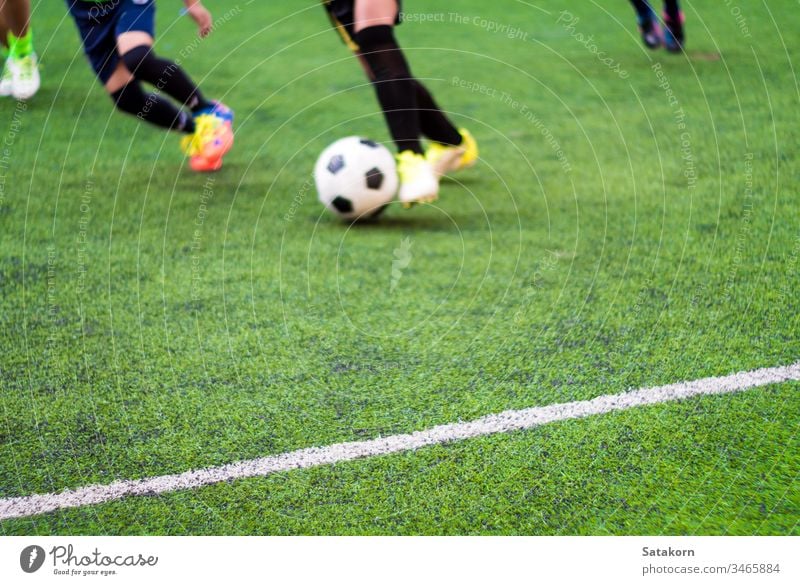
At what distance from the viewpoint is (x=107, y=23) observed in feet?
14.3

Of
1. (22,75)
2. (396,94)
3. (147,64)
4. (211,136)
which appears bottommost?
(22,75)

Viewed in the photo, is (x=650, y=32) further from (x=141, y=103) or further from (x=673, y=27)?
(x=141, y=103)

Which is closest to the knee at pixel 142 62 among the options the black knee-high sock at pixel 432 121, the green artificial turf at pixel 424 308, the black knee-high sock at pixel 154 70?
the black knee-high sock at pixel 154 70

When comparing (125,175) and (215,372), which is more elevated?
(215,372)

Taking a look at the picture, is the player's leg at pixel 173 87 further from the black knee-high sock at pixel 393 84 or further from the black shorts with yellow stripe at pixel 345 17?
Result: the black knee-high sock at pixel 393 84

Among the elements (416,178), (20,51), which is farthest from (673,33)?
(20,51)

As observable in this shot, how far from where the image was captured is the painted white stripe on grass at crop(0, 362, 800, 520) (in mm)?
2211

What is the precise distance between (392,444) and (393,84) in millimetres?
1905

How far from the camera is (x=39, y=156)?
4.91m

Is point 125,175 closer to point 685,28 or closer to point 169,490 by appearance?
point 169,490

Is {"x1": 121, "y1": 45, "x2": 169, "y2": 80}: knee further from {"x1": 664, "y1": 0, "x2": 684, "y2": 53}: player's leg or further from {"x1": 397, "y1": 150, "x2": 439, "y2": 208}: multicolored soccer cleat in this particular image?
{"x1": 664, "y1": 0, "x2": 684, "y2": 53}: player's leg

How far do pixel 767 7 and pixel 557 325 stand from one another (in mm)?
5388

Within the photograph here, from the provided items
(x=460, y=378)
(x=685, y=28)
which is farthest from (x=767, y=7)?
(x=460, y=378)

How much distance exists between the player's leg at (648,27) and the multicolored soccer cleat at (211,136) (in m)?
3.45
